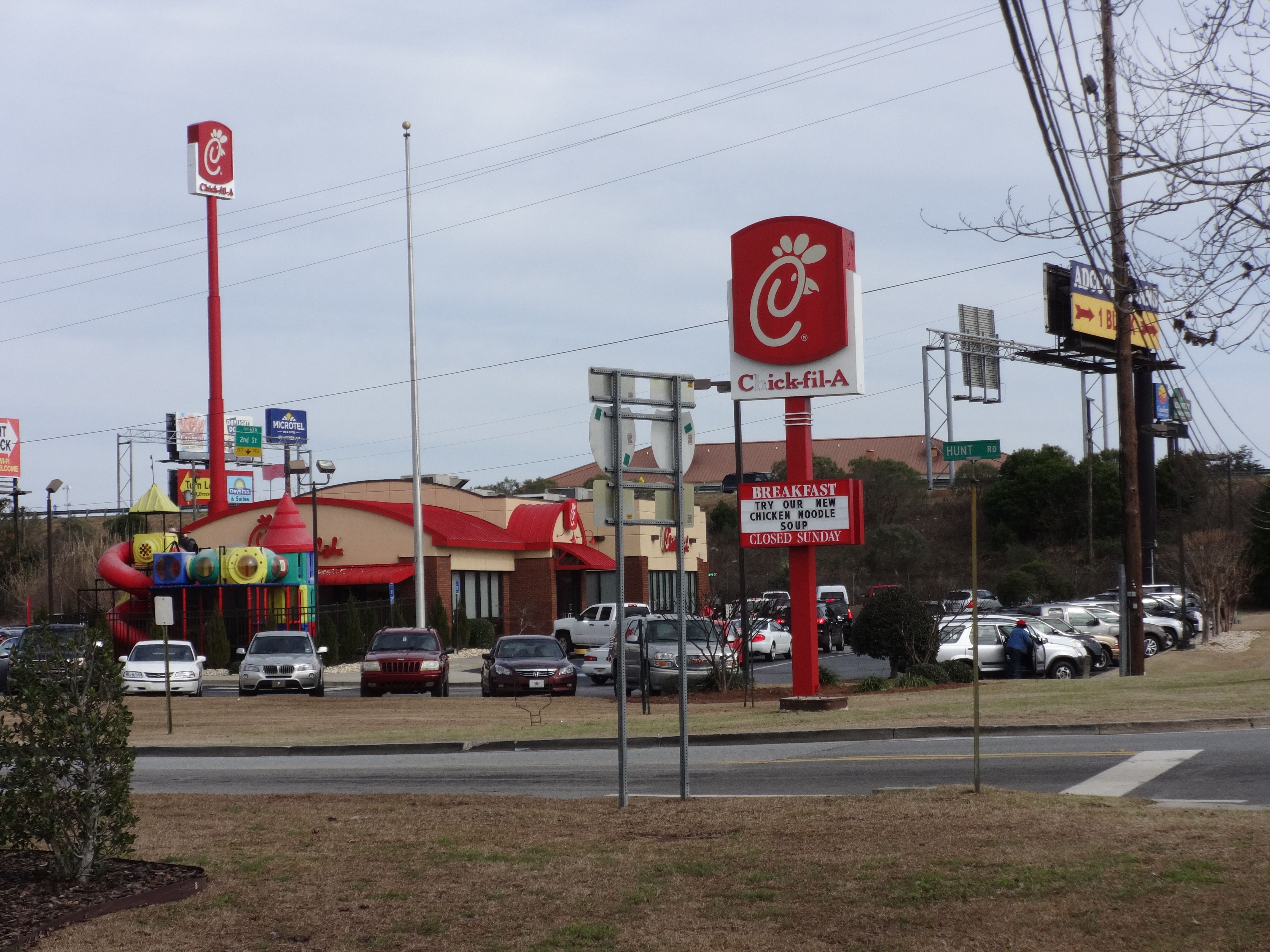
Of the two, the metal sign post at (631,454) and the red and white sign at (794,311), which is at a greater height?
the red and white sign at (794,311)

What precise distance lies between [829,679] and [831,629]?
19.7 metres

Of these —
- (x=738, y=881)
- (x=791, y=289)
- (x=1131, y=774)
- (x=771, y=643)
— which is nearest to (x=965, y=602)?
(x=771, y=643)

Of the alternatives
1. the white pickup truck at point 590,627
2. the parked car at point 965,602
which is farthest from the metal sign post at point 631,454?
the white pickup truck at point 590,627

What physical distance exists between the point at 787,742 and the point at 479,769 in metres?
4.16

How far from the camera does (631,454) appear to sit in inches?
415

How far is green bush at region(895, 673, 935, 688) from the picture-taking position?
24.8 meters

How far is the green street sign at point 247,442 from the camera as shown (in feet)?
340

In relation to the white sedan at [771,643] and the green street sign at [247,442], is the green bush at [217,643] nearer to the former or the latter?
the white sedan at [771,643]

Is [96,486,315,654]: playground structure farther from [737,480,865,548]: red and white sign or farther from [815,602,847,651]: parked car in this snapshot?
[737,480,865,548]: red and white sign

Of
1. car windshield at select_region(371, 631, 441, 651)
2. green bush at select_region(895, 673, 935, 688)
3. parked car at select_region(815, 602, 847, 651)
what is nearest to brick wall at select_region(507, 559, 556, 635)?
parked car at select_region(815, 602, 847, 651)

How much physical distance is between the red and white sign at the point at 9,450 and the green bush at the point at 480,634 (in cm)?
5077

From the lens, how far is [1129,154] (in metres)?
7.25

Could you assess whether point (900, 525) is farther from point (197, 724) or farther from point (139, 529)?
point (197, 724)

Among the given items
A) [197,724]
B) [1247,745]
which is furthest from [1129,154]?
[197,724]
